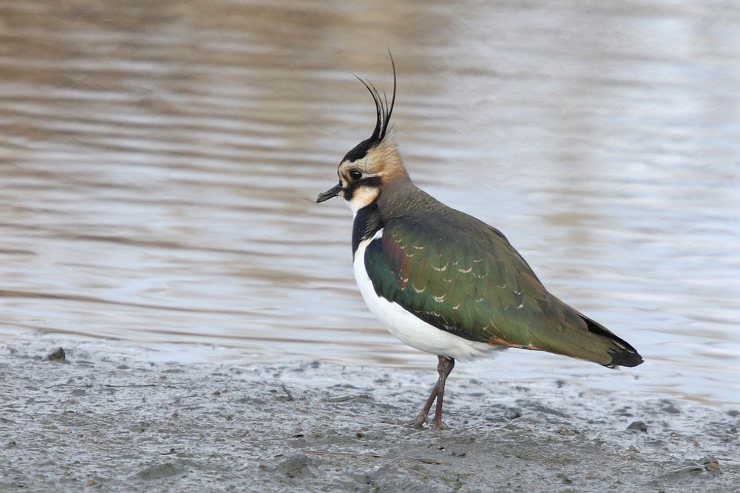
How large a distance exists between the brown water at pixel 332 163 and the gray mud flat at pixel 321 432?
49 centimetres

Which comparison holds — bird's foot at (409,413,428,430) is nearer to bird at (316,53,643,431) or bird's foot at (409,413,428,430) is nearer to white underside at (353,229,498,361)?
bird at (316,53,643,431)

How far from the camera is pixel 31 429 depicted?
591cm

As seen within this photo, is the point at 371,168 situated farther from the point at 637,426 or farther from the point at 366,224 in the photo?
the point at 637,426

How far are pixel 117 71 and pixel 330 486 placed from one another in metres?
11.0

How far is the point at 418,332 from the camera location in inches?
248

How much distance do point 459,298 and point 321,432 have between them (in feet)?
2.62

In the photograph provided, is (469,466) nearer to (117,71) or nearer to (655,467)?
(655,467)

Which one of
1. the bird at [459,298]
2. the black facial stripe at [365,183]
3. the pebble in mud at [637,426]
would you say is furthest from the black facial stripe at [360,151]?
the pebble in mud at [637,426]

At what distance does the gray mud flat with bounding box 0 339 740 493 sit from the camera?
18.1 ft

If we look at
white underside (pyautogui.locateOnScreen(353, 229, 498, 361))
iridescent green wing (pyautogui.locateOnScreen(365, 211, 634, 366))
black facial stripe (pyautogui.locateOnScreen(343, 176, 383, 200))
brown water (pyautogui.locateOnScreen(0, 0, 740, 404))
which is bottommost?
brown water (pyautogui.locateOnScreen(0, 0, 740, 404))

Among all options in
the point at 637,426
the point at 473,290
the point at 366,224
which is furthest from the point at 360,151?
the point at 637,426

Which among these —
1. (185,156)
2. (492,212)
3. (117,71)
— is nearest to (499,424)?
(492,212)

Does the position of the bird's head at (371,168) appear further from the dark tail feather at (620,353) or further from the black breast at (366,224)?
the dark tail feather at (620,353)

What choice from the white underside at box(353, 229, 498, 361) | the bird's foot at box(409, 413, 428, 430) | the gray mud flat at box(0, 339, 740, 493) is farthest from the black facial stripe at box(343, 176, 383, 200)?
the bird's foot at box(409, 413, 428, 430)
